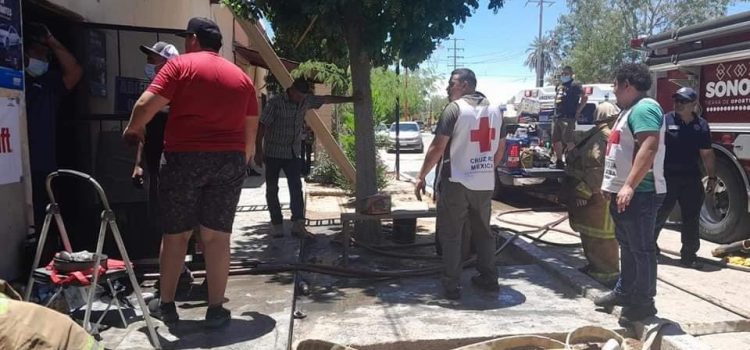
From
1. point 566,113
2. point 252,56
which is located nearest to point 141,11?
point 252,56

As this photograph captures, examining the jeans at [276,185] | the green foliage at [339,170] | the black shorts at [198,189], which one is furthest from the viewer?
the green foliage at [339,170]

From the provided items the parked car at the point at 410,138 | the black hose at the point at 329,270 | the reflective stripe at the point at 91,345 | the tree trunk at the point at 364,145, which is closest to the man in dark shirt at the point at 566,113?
the tree trunk at the point at 364,145

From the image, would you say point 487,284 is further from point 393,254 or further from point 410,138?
point 410,138

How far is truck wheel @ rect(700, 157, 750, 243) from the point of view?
679 cm

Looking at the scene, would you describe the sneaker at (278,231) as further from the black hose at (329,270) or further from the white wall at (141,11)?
the white wall at (141,11)

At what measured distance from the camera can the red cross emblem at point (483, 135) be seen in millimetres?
4859

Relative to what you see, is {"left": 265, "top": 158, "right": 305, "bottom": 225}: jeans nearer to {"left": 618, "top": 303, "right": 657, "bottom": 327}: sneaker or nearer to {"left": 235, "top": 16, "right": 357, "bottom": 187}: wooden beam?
{"left": 235, "top": 16, "right": 357, "bottom": 187}: wooden beam

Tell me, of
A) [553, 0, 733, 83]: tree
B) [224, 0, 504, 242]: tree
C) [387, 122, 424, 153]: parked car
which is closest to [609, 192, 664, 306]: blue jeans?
[224, 0, 504, 242]: tree

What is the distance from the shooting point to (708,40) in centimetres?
702

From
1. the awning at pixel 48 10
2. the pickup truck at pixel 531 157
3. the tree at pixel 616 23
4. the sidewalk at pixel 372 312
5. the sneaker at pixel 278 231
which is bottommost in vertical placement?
the sidewalk at pixel 372 312

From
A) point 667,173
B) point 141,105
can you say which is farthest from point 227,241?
point 667,173

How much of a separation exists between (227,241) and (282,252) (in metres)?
2.24

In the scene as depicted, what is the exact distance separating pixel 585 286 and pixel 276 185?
11.2 feet

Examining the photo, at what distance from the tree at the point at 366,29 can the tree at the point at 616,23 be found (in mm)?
33603
